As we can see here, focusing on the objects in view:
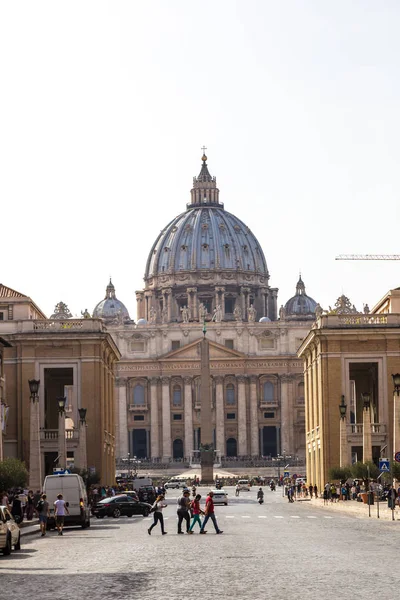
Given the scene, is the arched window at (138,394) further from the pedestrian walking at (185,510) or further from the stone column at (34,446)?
the pedestrian walking at (185,510)

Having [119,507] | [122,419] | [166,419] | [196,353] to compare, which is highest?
[196,353]

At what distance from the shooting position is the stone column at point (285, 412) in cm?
18700

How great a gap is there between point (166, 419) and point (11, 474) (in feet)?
424

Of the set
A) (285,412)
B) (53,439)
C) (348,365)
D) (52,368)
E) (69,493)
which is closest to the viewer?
(69,493)

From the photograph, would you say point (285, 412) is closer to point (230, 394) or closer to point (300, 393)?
point (300, 393)

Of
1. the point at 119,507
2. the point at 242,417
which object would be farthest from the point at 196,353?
the point at 119,507

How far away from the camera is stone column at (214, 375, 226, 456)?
189m

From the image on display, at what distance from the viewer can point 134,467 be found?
170250 mm

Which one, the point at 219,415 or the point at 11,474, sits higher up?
the point at 219,415

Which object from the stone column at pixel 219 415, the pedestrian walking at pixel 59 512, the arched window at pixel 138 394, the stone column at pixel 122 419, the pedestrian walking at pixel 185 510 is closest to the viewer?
the pedestrian walking at pixel 185 510

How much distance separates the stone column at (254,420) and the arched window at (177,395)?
30.5 feet

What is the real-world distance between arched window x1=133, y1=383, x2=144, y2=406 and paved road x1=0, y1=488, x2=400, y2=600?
145278 mm

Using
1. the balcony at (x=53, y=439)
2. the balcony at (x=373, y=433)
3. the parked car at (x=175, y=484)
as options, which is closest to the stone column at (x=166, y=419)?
the parked car at (x=175, y=484)

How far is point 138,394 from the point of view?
192625 mm
